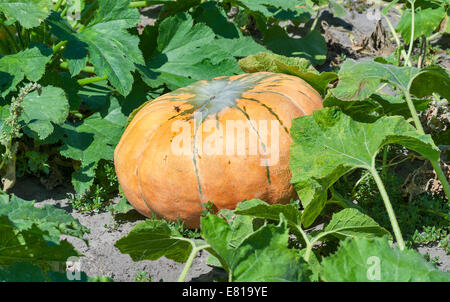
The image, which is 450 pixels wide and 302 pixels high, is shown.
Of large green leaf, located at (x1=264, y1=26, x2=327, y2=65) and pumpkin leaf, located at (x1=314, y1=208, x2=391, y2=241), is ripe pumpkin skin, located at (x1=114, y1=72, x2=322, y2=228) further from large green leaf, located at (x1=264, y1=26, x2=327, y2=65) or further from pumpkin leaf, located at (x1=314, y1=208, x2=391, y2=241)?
large green leaf, located at (x1=264, y1=26, x2=327, y2=65)

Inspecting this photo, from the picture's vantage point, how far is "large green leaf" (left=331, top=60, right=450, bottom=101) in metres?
2.80

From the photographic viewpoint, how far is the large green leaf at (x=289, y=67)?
331cm

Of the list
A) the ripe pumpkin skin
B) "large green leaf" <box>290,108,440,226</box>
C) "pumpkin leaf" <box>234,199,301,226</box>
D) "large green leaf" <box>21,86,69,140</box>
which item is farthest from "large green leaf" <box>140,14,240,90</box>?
"pumpkin leaf" <box>234,199,301,226</box>

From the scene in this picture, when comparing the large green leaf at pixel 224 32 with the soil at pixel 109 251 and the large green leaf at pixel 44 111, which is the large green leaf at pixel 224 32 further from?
the soil at pixel 109 251

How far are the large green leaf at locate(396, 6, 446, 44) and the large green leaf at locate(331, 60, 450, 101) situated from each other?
1.05m

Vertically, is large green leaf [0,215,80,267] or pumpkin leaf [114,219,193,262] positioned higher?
large green leaf [0,215,80,267]

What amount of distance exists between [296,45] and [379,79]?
5.73 ft

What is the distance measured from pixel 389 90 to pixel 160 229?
7.81ft

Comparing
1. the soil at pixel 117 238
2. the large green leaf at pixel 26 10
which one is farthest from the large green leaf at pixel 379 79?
the large green leaf at pixel 26 10
